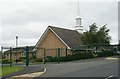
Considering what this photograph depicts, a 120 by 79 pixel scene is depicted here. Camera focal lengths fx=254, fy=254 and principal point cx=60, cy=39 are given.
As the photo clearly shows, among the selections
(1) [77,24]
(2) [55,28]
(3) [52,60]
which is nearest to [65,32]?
(2) [55,28]

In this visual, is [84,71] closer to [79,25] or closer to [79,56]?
[79,56]

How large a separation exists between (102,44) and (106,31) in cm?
502

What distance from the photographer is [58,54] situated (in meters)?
30.7

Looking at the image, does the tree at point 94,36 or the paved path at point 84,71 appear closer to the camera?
the paved path at point 84,71

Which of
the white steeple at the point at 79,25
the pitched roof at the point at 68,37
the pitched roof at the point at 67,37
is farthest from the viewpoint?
the white steeple at the point at 79,25

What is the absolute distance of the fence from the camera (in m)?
33.1

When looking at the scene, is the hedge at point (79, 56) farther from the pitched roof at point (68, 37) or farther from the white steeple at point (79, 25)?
the white steeple at point (79, 25)

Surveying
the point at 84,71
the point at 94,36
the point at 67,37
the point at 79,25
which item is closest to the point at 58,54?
the point at 84,71

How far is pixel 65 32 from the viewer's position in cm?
5084

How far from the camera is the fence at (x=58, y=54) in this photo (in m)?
33.1

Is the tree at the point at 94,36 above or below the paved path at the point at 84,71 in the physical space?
above

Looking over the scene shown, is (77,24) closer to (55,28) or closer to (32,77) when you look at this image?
(55,28)

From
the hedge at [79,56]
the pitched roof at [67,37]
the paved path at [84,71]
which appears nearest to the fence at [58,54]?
the hedge at [79,56]

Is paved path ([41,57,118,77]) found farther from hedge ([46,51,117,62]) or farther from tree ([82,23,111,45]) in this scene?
tree ([82,23,111,45])
